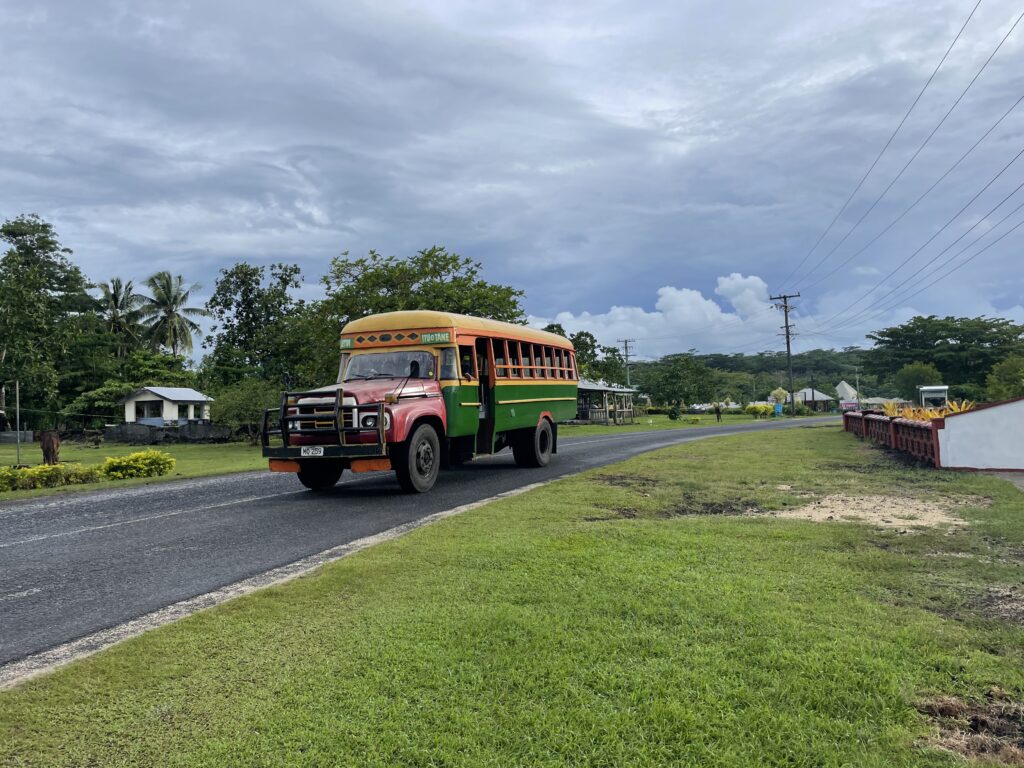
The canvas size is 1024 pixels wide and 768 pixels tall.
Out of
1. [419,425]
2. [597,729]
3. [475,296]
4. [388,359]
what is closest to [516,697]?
[597,729]

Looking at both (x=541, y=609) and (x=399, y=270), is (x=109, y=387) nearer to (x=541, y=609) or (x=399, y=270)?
(x=399, y=270)

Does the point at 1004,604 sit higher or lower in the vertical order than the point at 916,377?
lower

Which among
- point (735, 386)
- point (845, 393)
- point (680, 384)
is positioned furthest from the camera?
point (735, 386)

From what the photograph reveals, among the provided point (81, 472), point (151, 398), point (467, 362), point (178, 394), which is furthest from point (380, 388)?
point (151, 398)

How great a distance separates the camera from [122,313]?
58062 millimetres

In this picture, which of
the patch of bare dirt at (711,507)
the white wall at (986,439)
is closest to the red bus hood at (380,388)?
the patch of bare dirt at (711,507)

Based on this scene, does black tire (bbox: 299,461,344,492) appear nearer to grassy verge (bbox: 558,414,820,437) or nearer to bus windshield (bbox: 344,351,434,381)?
bus windshield (bbox: 344,351,434,381)

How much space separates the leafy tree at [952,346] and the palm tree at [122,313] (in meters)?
77.4

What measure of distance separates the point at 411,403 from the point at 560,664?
7.42m

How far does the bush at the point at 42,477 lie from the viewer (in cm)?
1347

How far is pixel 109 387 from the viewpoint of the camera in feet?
167

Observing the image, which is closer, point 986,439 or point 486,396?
point 486,396

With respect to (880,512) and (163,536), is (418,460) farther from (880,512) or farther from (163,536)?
(880,512)

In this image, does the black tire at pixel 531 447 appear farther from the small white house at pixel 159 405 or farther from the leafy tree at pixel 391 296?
the small white house at pixel 159 405
